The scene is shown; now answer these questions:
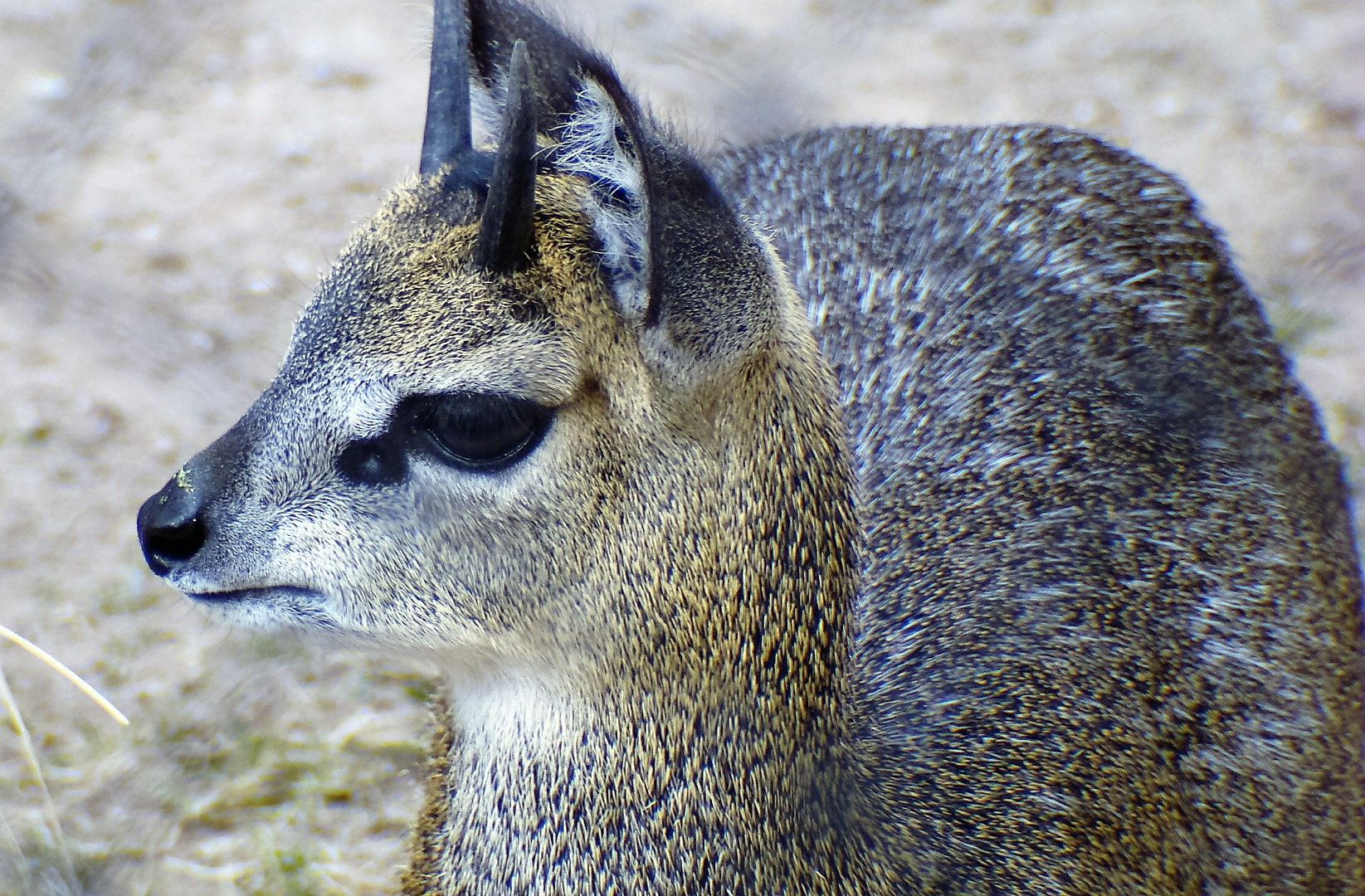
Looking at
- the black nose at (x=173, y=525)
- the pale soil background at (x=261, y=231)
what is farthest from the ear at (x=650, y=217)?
the black nose at (x=173, y=525)

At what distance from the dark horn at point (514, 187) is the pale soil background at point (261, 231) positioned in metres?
0.62

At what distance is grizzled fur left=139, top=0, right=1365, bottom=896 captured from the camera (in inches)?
61.4

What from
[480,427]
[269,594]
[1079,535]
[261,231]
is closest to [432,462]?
[480,427]

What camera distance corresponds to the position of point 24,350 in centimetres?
356

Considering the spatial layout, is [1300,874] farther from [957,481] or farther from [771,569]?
[771,569]

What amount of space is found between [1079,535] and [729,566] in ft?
2.91

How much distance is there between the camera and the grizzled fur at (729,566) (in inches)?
61.4

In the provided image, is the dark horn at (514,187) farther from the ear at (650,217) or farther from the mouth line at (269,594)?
the mouth line at (269,594)

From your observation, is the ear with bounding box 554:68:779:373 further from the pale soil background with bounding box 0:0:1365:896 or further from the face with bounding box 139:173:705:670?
the pale soil background with bounding box 0:0:1365:896

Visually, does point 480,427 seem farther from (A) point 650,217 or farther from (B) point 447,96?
(B) point 447,96

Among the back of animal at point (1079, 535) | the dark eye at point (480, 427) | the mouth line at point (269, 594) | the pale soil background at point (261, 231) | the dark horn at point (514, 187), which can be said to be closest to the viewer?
the dark horn at point (514, 187)

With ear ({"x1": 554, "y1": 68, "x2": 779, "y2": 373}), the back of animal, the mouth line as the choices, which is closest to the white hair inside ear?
ear ({"x1": 554, "y1": 68, "x2": 779, "y2": 373})

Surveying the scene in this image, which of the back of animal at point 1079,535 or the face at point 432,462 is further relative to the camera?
the back of animal at point 1079,535

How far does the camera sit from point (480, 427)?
1535 mm
